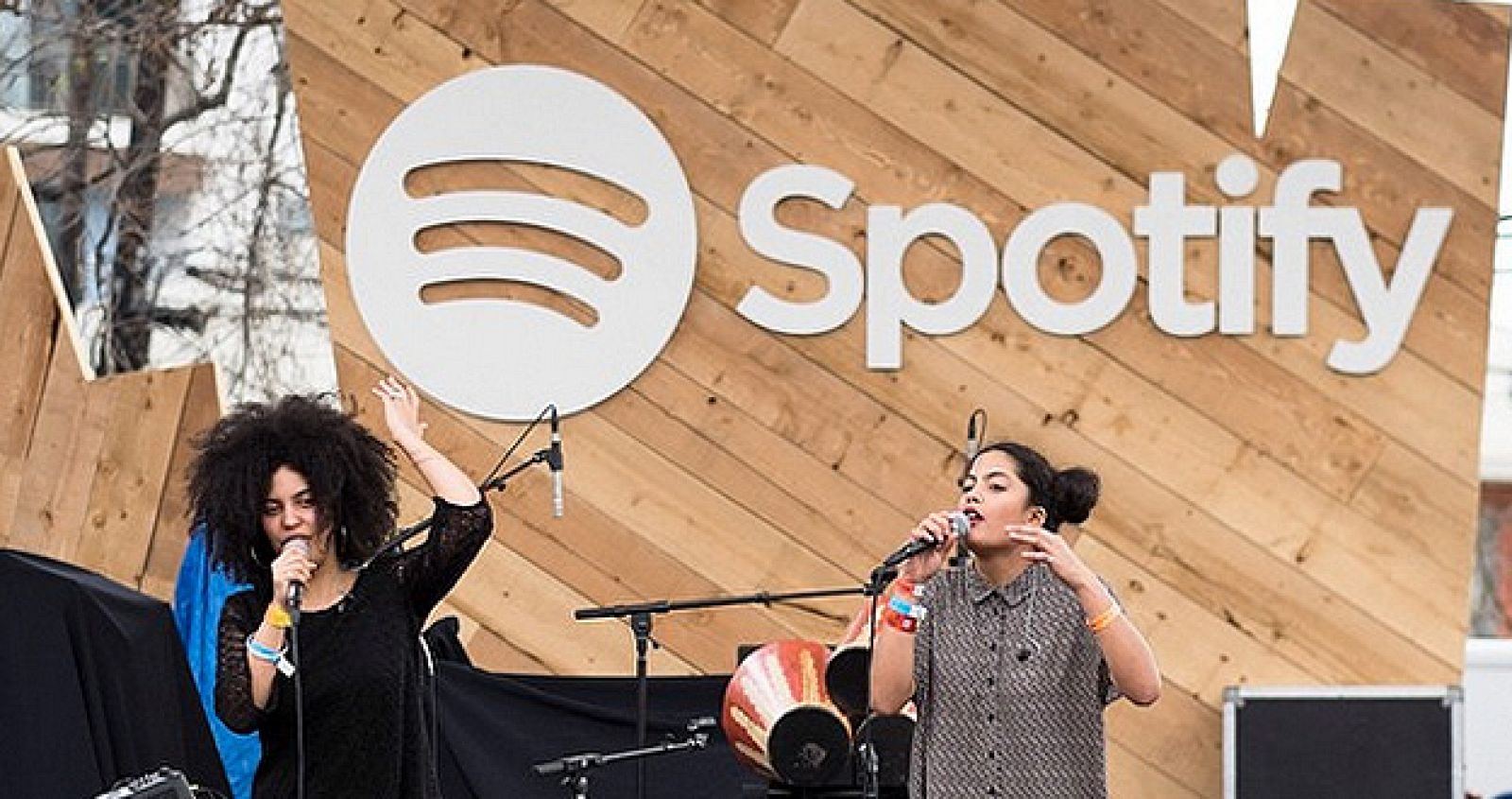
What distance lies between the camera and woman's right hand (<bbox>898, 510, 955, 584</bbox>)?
510 cm

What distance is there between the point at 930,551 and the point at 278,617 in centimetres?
125

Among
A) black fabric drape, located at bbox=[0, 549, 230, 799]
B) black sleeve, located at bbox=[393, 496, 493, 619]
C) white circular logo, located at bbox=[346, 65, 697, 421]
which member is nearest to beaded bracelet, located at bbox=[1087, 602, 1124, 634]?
black sleeve, located at bbox=[393, 496, 493, 619]

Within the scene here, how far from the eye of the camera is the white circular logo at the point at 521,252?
7.71 metres

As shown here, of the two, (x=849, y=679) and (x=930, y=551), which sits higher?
(x=930, y=551)

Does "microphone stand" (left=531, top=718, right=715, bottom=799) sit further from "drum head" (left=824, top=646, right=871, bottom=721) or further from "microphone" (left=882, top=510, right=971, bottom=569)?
"microphone" (left=882, top=510, right=971, bottom=569)

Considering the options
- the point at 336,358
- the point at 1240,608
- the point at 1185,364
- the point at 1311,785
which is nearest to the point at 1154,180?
the point at 1185,364

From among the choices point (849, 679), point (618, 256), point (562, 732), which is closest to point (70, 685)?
point (849, 679)

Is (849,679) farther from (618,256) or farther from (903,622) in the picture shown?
(618,256)

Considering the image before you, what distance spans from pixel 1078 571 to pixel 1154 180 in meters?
3.01

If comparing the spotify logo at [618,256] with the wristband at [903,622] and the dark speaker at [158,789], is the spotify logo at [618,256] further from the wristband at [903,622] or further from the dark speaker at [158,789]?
the dark speaker at [158,789]

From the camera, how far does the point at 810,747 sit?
6.39 meters

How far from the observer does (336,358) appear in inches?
303

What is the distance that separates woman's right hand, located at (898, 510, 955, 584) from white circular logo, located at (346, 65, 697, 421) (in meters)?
2.56

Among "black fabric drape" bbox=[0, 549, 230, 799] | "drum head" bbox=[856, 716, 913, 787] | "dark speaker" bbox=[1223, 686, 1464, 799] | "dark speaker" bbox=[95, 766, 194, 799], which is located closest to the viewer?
"dark speaker" bbox=[95, 766, 194, 799]
